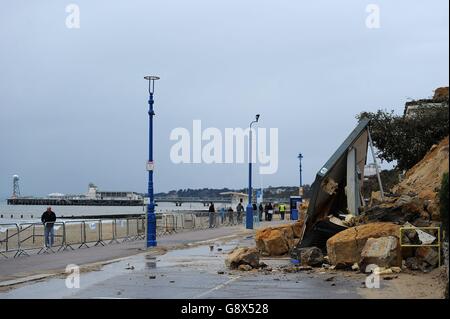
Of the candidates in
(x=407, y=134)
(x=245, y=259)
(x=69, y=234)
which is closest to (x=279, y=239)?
(x=245, y=259)

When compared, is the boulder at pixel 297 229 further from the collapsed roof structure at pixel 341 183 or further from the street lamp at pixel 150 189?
the street lamp at pixel 150 189

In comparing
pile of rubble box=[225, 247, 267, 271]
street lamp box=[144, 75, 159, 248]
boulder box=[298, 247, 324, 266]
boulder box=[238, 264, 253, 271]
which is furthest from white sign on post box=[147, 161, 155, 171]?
boulder box=[298, 247, 324, 266]

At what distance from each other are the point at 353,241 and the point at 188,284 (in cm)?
413

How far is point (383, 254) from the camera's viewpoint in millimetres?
13523

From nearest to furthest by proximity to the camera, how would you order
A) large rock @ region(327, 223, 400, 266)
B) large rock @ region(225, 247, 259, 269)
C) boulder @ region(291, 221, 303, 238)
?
1. large rock @ region(327, 223, 400, 266)
2. large rock @ region(225, 247, 259, 269)
3. boulder @ region(291, 221, 303, 238)

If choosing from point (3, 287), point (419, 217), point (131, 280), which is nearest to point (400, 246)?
point (419, 217)

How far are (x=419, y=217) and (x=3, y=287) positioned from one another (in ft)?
34.4

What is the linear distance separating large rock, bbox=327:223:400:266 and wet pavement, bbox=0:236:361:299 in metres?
0.81

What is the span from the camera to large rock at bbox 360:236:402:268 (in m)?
13.5

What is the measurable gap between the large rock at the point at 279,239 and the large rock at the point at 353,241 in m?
4.64

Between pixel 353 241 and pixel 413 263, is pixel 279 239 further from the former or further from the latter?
pixel 413 263

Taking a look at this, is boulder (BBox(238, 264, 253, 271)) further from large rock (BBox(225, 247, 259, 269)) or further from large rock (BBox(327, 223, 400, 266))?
large rock (BBox(327, 223, 400, 266))
